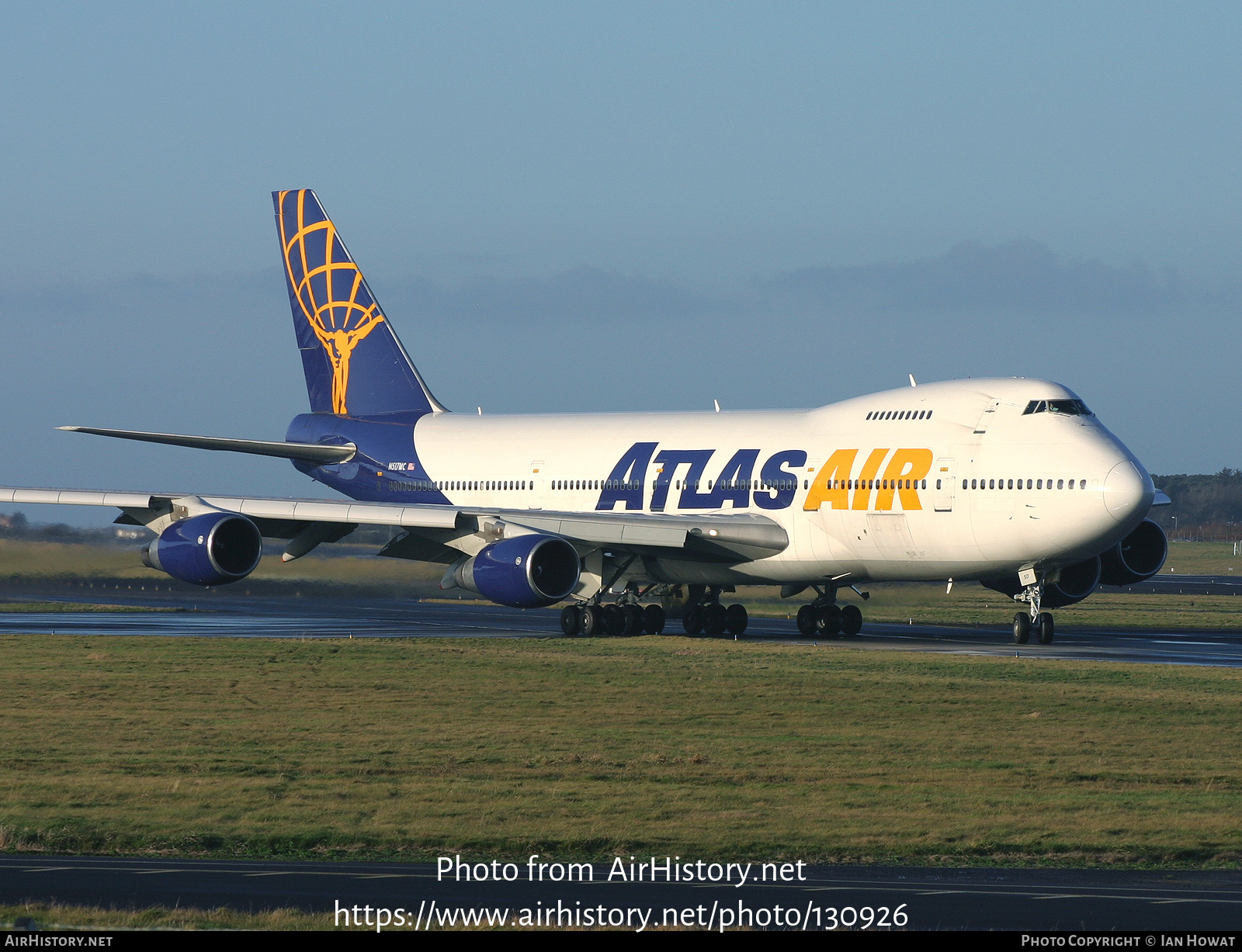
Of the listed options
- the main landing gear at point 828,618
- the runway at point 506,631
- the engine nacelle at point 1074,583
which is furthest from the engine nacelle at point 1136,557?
the main landing gear at point 828,618

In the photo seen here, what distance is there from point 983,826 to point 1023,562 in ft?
61.0

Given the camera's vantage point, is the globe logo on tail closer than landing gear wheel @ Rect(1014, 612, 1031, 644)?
No

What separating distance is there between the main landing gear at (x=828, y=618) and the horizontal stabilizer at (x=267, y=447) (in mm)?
13331

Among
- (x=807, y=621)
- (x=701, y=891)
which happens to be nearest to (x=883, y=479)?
(x=807, y=621)

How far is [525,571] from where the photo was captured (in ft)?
107

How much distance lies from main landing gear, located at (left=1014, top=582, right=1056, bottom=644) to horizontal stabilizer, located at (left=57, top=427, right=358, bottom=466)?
18.4 metres

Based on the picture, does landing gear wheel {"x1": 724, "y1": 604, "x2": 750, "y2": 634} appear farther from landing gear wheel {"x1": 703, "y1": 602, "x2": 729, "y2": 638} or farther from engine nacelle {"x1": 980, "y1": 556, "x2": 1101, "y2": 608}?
engine nacelle {"x1": 980, "y1": 556, "x2": 1101, "y2": 608}

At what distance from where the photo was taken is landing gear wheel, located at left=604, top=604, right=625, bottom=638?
3581 cm

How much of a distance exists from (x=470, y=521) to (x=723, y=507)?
213 inches

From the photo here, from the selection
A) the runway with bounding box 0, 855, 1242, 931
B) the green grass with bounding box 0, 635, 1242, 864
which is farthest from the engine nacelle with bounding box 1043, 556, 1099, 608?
the runway with bounding box 0, 855, 1242, 931

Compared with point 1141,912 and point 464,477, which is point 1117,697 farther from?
point 464,477

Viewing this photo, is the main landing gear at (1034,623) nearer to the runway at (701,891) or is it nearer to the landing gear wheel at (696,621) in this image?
the landing gear wheel at (696,621)

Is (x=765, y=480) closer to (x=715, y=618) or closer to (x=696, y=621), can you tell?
(x=715, y=618)

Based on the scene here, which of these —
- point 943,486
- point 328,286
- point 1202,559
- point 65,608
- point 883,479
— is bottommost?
point 65,608
